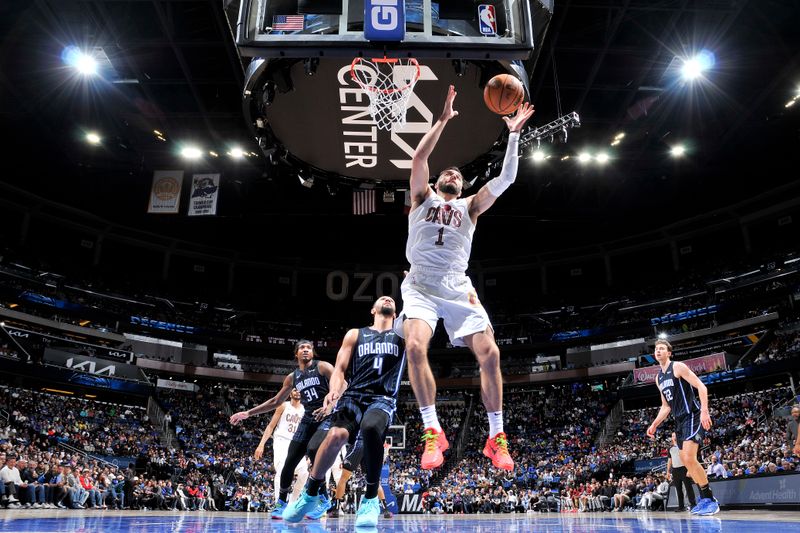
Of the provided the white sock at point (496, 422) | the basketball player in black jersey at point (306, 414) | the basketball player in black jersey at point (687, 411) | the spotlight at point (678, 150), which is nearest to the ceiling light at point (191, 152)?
the basketball player in black jersey at point (306, 414)

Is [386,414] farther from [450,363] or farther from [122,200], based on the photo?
[450,363]

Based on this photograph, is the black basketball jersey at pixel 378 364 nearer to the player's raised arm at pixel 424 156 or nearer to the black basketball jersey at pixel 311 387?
the player's raised arm at pixel 424 156

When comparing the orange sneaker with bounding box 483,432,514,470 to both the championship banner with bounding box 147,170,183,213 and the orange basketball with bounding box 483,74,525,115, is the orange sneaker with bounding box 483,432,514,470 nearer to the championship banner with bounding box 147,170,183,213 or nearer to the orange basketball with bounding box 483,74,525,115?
the orange basketball with bounding box 483,74,525,115

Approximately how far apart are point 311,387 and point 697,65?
1764cm

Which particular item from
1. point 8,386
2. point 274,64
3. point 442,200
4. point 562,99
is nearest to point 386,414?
point 442,200

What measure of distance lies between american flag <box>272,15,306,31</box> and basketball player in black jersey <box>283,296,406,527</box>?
3.91 meters

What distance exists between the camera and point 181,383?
33.3m

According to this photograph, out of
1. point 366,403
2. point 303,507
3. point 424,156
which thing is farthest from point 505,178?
point 303,507

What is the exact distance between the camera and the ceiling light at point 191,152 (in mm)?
23472

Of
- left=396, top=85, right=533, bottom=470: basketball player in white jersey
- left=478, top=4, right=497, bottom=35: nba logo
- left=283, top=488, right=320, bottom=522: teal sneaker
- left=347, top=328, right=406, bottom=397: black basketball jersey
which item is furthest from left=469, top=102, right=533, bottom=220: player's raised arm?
left=478, top=4, right=497, bottom=35: nba logo

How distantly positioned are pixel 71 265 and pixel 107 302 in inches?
114

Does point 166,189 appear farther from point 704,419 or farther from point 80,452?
point 704,419

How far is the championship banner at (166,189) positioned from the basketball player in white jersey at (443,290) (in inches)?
807

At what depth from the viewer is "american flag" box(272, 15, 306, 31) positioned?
728 centimetres
